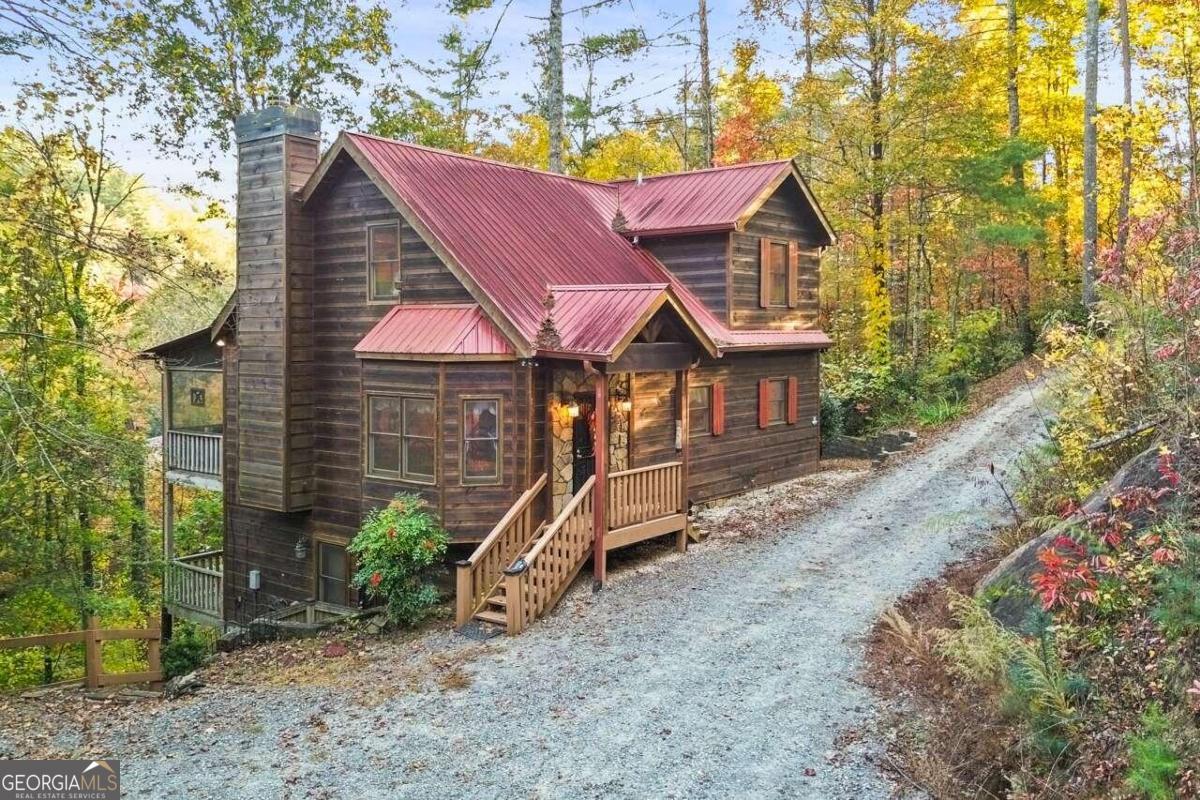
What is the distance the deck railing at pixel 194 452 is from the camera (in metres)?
16.5

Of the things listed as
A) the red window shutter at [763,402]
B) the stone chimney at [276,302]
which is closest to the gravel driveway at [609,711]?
the stone chimney at [276,302]

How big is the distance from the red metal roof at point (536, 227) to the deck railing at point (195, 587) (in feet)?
26.5

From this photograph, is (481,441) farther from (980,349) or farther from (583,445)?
(980,349)

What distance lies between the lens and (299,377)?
1447 centimetres

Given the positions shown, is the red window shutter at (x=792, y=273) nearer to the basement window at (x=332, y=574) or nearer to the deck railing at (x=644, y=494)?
the deck railing at (x=644, y=494)

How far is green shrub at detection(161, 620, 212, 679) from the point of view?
1680 centimetres

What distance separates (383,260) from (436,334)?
90.4 inches

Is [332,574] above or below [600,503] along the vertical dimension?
below

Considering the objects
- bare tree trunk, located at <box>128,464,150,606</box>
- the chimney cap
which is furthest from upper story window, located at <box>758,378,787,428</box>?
bare tree trunk, located at <box>128,464,150,606</box>

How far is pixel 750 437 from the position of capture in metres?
18.1

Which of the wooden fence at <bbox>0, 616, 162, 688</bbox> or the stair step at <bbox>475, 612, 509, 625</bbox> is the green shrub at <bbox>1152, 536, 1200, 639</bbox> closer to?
the stair step at <bbox>475, 612, 509, 625</bbox>

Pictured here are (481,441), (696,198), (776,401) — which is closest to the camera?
(481,441)

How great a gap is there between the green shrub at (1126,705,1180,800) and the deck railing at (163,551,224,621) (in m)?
15.5

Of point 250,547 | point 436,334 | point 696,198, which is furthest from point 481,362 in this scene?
point 696,198
